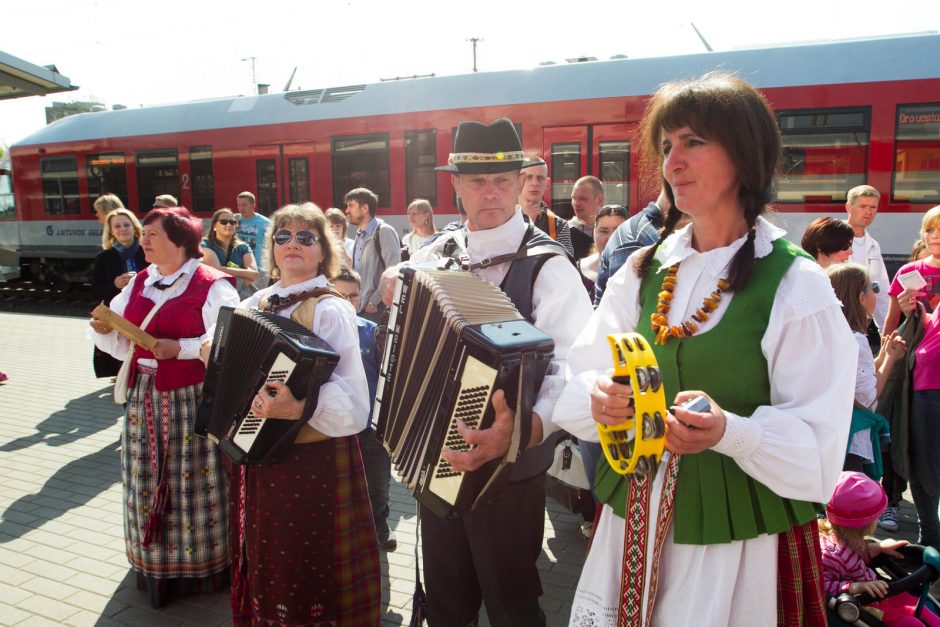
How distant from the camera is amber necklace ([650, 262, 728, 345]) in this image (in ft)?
5.35

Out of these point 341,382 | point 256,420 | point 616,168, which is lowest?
point 256,420

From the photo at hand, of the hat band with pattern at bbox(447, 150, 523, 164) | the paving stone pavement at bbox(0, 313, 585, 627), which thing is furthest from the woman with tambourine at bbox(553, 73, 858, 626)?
the paving stone pavement at bbox(0, 313, 585, 627)

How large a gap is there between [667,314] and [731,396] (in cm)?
27

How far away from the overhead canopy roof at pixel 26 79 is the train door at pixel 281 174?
14.7ft

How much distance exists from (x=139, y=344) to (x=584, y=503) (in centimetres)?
247

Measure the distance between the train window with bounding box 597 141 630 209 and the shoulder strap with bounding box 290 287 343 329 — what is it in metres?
7.14

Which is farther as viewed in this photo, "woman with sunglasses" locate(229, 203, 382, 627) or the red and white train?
the red and white train

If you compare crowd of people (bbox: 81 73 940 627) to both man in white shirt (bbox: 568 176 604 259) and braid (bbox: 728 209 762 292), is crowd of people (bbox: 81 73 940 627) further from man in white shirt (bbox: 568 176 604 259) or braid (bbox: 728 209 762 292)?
man in white shirt (bbox: 568 176 604 259)

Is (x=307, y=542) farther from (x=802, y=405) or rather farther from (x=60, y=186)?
(x=60, y=186)

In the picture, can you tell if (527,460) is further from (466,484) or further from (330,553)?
(330,553)

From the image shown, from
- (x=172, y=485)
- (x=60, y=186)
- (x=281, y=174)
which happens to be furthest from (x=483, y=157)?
(x=60, y=186)

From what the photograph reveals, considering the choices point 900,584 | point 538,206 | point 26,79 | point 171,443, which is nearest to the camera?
point 900,584

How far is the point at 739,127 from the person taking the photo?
5.29ft

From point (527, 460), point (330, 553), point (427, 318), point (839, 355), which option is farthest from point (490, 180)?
point (330, 553)
